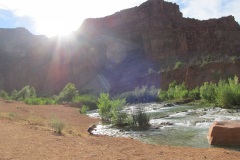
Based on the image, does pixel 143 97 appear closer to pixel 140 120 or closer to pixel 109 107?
pixel 109 107

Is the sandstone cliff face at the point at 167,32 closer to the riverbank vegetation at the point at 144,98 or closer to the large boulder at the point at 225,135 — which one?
the riverbank vegetation at the point at 144,98

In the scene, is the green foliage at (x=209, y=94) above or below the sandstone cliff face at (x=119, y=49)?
below

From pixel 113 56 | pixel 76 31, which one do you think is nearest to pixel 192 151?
pixel 113 56

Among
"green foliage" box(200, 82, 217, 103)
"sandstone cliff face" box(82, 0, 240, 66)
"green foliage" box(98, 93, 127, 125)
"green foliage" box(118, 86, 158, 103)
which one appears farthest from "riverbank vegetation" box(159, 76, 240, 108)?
"sandstone cliff face" box(82, 0, 240, 66)

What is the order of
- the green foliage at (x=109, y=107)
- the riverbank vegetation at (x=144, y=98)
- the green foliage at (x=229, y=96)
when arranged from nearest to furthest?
1. the riverbank vegetation at (x=144, y=98)
2. the green foliage at (x=109, y=107)
3. the green foliage at (x=229, y=96)

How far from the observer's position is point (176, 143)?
12672mm

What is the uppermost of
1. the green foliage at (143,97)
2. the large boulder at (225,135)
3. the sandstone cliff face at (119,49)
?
the sandstone cliff face at (119,49)

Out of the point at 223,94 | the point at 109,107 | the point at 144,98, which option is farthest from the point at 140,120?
the point at 144,98

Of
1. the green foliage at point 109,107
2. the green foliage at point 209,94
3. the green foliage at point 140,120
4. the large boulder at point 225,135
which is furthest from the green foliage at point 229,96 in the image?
the large boulder at point 225,135

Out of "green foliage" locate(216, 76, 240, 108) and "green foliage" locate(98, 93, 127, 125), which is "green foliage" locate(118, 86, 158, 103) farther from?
"green foliage" locate(98, 93, 127, 125)

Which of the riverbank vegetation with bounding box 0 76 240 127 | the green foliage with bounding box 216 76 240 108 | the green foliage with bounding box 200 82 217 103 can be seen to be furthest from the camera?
the green foliage with bounding box 200 82 217 103

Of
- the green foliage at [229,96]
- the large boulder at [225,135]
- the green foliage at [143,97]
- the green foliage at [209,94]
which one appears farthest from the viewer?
the green foliage at [143,97]

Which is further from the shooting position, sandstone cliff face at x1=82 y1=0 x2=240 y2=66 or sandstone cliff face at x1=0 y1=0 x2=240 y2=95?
sandstone cliff face at x1=82 y1=0 x2=240 y2=66

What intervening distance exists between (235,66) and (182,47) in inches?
2055
